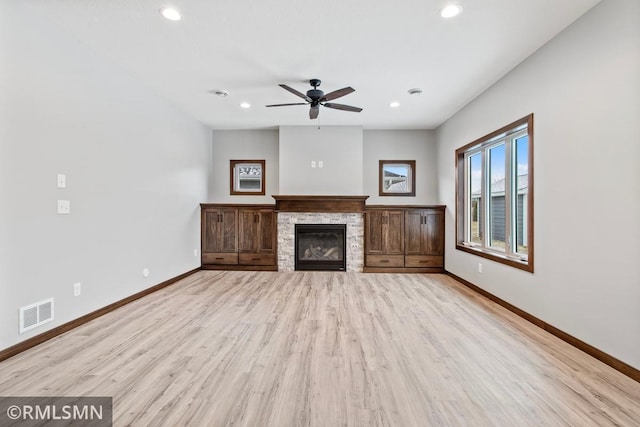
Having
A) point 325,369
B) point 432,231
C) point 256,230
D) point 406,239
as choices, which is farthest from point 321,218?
point 325,369

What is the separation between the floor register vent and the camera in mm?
2295

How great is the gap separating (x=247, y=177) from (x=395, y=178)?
119 inches

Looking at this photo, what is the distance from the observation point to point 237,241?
5574 millimetres

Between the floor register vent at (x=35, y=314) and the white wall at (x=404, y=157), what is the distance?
15.8 feet

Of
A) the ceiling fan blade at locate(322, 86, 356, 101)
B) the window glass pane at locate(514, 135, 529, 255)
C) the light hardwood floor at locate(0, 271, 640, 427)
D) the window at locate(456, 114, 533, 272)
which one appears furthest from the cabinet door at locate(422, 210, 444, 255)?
the ceiling fan blade at locate(322, 86, 356, 101)

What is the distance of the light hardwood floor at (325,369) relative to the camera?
63.2 inches

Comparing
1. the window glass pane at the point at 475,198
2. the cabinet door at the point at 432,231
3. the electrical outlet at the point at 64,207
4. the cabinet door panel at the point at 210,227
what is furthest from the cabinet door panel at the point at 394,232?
the electrical outlet at the point at 64,207

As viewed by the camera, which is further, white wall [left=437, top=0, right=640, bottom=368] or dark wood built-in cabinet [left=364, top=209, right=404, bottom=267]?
dark wood built-in cabinet [left=364, top=209, right=404, bottom=267]

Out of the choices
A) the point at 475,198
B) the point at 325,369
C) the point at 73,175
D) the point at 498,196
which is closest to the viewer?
the point at 325,369

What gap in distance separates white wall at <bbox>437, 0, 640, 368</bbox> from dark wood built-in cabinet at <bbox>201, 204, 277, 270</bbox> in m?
3.92

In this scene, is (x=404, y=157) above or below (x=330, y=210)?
above

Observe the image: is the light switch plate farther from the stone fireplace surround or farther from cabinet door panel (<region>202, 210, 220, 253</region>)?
the stone fireplace surround

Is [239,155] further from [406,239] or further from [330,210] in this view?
[406,239]

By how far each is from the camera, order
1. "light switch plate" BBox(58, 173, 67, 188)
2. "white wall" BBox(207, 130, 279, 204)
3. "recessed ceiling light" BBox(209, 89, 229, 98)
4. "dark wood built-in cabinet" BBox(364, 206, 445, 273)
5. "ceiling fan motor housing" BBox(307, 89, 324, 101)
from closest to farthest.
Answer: "light switch plate" BBox(58, 173, 67, 188) → "ceiling fan motor housing" BBox(307, 89, 324, 101) → "recessed ceiling light" BBox(209, 89, 229, 98) → "dark wood built-in cabinet" BBox(364, 206, 445, 273) → "white wall" BBox(207, 130, 279, 204)
